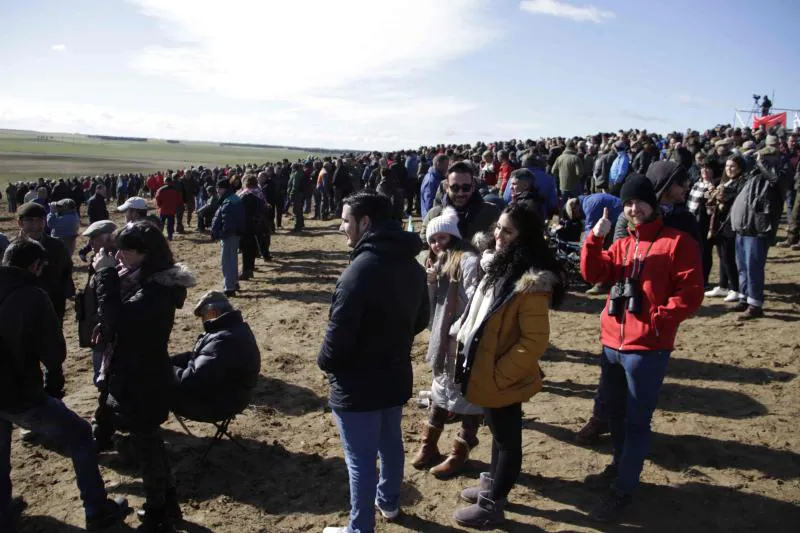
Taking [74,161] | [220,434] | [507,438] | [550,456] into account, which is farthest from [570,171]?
[74,161]

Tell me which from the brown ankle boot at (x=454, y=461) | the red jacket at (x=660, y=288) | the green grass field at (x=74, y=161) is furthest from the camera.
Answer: the green grass field at (x=74, y=161)

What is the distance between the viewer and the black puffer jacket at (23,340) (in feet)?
11.0

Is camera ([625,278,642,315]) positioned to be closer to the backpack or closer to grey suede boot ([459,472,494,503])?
grey suede boot ([459,472,494,503])

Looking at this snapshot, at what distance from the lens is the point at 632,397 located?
3.45 metres

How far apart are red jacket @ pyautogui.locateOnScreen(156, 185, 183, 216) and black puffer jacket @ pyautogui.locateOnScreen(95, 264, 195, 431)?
12.7m

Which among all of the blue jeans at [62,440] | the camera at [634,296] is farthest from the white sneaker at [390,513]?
the camera at [634,296]

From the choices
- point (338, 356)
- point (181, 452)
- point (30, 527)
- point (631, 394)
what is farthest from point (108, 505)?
point (631, 394)

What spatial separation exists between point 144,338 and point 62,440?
0.92 m

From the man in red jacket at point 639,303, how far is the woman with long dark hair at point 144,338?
2674 mm

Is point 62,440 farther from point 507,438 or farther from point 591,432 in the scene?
point 591,432

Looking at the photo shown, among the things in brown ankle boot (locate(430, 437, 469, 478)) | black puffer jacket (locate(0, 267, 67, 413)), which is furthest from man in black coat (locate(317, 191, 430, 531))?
black puffer jacket (locate(0, 267, 67, 413))

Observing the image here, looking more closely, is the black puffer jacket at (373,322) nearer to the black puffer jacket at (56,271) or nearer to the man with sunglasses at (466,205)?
the man with sunglasses at (466,205)

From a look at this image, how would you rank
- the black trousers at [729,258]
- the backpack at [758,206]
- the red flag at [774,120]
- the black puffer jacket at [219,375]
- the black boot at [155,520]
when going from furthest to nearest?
the red flag at [774,120] < the black trousers at [729,258] < the backpack at [758,206] < the black puffer jacket at [219,375] < the black boot at [155,520]

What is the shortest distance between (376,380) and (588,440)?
2.37 metres
